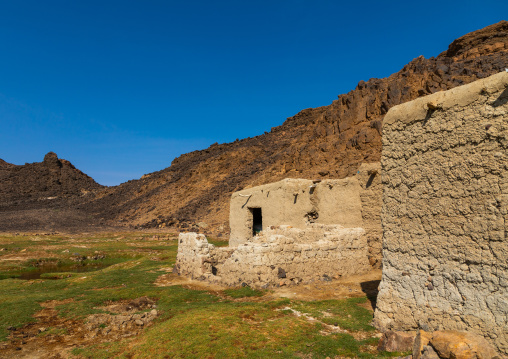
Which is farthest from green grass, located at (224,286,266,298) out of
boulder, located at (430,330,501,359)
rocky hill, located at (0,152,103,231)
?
rocky hill, located at (0,152,103,231)

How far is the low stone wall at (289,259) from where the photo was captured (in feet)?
29.4

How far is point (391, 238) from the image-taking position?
578cm

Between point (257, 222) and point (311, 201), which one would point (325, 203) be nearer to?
point (311, 201)

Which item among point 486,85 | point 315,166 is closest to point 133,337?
point 486,85

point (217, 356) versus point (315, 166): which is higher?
point (315, 166)

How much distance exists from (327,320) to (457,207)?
126 inches

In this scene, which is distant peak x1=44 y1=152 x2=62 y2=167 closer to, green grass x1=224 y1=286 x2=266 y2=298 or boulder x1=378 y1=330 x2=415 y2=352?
green grass x1=224 y1=286 x2=266 y2=298

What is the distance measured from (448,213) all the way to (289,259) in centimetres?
493

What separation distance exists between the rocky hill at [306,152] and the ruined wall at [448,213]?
1971 centimetres

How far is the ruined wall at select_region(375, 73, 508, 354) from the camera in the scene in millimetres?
4418

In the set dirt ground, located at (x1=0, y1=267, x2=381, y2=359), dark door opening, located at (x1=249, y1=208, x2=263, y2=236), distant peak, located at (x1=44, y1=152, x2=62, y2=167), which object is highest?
distant peak, located at (x1=44, y1=152, x2=62, y2=167)

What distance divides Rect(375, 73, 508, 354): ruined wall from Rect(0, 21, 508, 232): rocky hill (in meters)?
19.7

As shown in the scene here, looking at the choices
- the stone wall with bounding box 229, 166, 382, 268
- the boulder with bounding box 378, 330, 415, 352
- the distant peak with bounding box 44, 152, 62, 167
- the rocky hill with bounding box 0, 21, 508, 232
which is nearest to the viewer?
the boulder with bounding box 378, 330, 415, 352

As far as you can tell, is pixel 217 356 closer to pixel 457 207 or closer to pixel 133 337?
pixel 133 337
